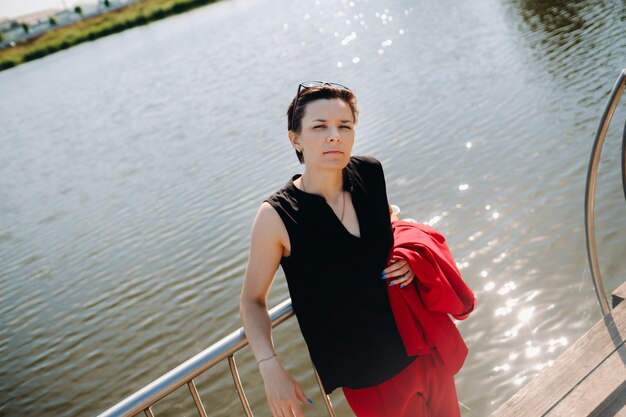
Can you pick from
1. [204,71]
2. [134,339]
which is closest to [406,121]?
[134,339]

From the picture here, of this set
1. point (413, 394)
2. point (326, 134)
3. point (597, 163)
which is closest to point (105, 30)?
point (597, 163)

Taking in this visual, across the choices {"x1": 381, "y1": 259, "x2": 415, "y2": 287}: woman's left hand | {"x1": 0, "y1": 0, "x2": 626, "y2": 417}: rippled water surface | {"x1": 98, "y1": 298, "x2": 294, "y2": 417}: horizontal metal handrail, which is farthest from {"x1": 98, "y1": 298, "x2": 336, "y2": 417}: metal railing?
{"x1": 0, "y1": 0, "x2": 626, "y2": 417}: rippled water surface

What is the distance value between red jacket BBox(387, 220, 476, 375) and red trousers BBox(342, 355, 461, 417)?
60 mm

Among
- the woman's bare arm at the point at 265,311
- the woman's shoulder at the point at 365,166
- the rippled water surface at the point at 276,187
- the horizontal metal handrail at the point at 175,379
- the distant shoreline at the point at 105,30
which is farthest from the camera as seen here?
the distant shoreline at the point at 105,30

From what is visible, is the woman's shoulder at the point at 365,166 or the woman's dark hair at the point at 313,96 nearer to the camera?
the woman's dark hair at the point at 313,96

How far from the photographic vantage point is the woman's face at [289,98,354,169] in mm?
1923

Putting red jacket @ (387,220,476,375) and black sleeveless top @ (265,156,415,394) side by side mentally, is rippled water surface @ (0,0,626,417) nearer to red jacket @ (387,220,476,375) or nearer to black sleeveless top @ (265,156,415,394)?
red jacket @ (387,220,476,375)

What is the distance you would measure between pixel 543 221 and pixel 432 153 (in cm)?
286

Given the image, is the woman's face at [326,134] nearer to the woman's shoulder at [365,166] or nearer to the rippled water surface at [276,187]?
the woman's shoulder at [365,166]

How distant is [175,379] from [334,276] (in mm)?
590

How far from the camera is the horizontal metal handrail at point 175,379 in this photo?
1.68 metres

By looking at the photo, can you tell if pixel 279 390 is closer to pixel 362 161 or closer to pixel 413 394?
pixel 413 394

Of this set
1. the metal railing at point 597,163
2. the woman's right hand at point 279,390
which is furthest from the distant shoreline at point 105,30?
the woman's right hand at point 279,390

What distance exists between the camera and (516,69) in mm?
11195
